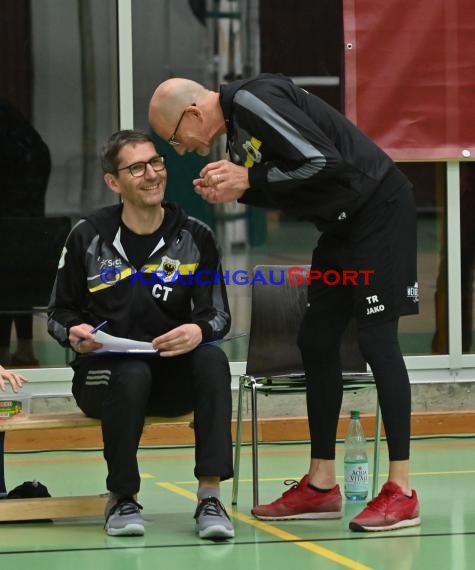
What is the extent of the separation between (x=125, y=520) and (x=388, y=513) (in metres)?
0.73

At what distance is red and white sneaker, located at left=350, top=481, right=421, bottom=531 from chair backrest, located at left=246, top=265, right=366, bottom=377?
2.47ft

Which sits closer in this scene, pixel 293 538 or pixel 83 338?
pixel 293 538

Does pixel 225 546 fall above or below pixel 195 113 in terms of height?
below

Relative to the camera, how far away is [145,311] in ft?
13.4

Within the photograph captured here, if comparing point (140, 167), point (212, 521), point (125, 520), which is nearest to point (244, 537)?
point (212, 521)

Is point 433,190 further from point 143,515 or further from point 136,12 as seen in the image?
point 143,515

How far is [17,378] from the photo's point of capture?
3977 mm

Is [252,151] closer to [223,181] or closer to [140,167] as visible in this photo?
[223,181]

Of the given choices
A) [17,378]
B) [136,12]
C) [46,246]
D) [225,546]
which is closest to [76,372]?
[17,378]

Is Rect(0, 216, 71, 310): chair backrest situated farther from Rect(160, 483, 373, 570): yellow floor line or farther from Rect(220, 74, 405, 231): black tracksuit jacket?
Rect(220, 74, 405, 231): black tracksuit jacket

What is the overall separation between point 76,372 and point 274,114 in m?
1.01

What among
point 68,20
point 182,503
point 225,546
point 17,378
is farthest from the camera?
point 68,20

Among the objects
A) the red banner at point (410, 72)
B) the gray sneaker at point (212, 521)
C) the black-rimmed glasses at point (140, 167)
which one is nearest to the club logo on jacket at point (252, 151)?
the black-rimmed glasses at point (140, 167)

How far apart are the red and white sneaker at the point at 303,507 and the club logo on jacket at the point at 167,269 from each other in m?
0.75
